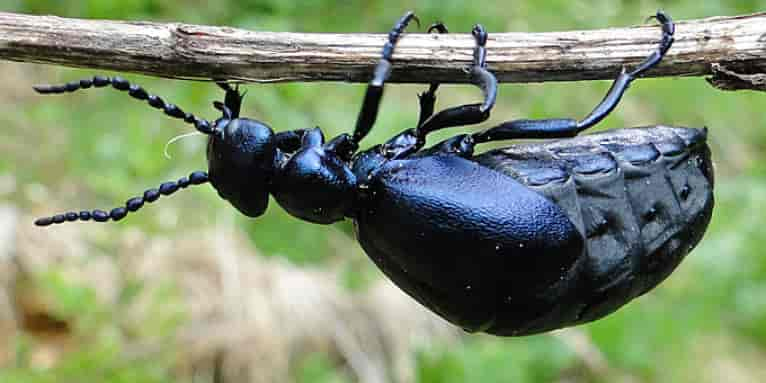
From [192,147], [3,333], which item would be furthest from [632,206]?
[3,333]

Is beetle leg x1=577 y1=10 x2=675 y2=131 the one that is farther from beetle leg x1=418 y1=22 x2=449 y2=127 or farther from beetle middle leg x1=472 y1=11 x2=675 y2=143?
beetle leg x1=418 y1=22 x2=449 y2=127

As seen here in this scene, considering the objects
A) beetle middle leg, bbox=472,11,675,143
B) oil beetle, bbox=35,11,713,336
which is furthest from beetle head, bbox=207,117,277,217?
beetle middle leg, bbox=472,11,675,143

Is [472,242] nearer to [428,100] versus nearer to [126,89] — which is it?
[428,100]

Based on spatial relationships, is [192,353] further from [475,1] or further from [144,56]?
[144,56]

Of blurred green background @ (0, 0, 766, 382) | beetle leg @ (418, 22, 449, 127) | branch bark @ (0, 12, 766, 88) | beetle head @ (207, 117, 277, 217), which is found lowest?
blurred green background @ (0, 0, 766, 382)

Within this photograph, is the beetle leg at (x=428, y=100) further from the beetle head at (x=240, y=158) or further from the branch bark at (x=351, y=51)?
the beetle head at (x=240, y=158)

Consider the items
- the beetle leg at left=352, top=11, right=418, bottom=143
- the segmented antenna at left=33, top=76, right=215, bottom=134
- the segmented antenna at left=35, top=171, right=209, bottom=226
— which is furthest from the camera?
the segmented antenna at left=35, top=171, right=209, bottom=226

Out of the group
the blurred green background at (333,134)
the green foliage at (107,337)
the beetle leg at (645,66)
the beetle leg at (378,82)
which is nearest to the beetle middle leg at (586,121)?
the beetle leg at (645,66)

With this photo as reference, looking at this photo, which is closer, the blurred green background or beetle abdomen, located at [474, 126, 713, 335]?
beetle abdomen, located at [474, 126, 713, 335]
